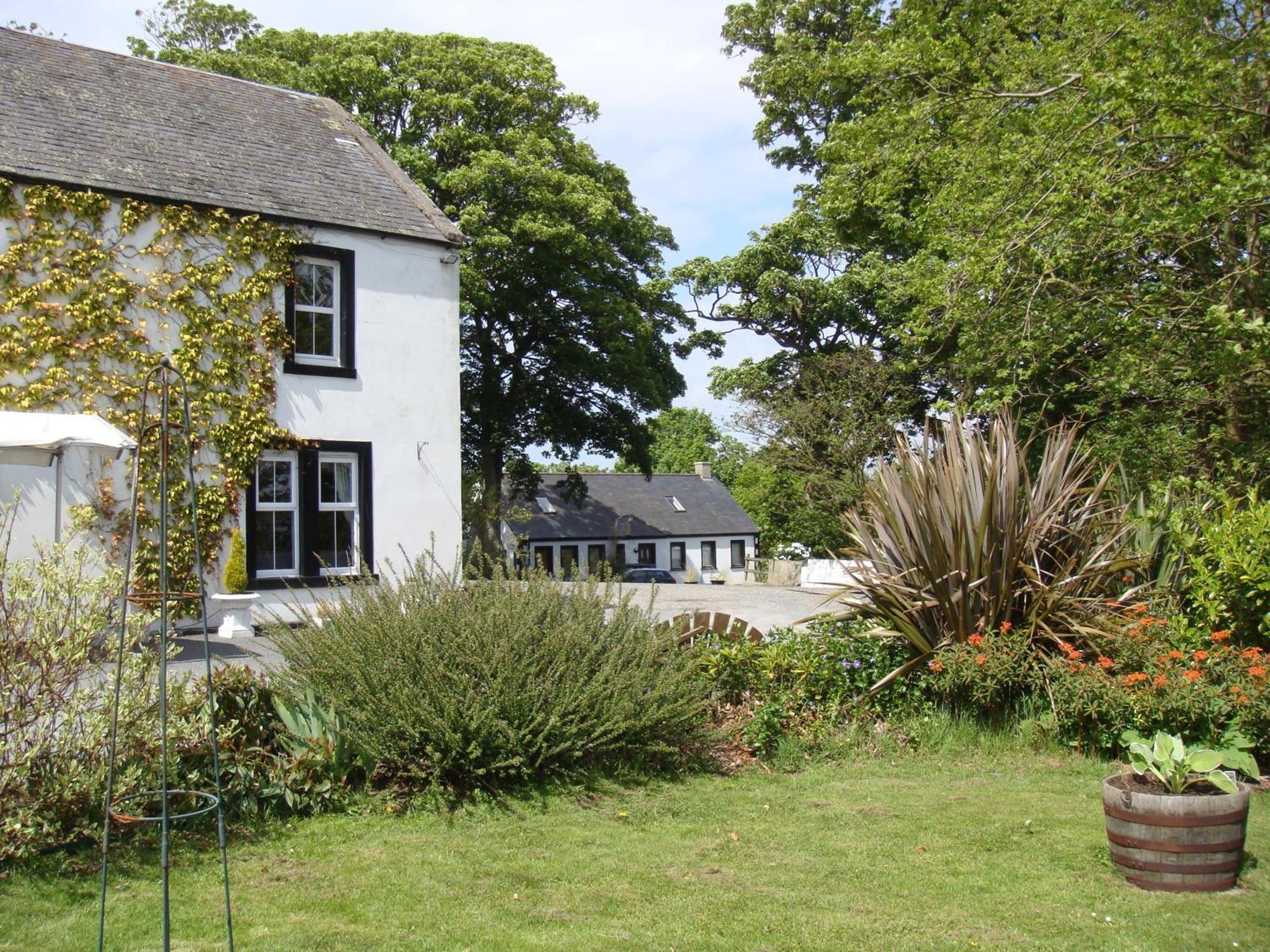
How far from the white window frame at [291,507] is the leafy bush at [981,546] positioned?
27.9 feet

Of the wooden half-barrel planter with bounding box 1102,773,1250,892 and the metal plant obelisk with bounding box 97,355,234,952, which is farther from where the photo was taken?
the wooden half-barrel planter with bounding box 1102,773,1250,892

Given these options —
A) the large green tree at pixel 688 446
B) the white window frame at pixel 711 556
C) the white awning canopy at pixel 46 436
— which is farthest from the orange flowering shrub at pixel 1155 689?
the large green tree at pixel 688 446

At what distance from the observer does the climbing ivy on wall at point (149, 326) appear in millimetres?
12594

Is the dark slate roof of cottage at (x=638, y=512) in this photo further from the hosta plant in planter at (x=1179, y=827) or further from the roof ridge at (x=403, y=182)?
the hosta plant in planter at (x=1179, y=827)

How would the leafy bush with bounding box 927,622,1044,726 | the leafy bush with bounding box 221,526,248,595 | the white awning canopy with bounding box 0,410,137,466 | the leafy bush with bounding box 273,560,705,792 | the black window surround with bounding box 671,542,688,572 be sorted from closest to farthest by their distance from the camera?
the leafy bush with bounding box 273,560,705,792 → the leafy bush with bounding box 927,622,1044,726 → the white awning canopy with bounding box 0,410,137,466 → the leafy bush with bounding box 221,526,248,595 → the black window surround with bounding box 671,542,688,572

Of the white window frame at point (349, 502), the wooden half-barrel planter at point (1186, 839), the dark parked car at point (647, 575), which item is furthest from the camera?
the dark parked car at point (647, 575)

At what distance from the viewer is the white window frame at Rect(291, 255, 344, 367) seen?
1488 cm

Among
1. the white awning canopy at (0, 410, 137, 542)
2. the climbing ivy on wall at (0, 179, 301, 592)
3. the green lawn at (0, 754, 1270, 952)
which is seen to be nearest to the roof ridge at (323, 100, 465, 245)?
the climbing ivy on wall at (0, 179, 301, 592)

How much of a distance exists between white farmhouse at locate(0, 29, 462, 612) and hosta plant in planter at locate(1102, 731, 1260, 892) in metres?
11.0

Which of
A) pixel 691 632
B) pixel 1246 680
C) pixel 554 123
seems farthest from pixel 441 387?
pixel 554 123

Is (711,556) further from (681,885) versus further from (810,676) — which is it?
(681,885)

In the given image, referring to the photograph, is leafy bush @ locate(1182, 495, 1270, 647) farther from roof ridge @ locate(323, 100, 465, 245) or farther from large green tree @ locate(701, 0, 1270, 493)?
roof ridge @ locate(323, 100, 465, 245)

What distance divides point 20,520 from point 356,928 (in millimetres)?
9890

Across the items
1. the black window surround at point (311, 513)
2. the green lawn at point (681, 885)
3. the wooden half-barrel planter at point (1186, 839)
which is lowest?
the green lawn at point (681, 885)
